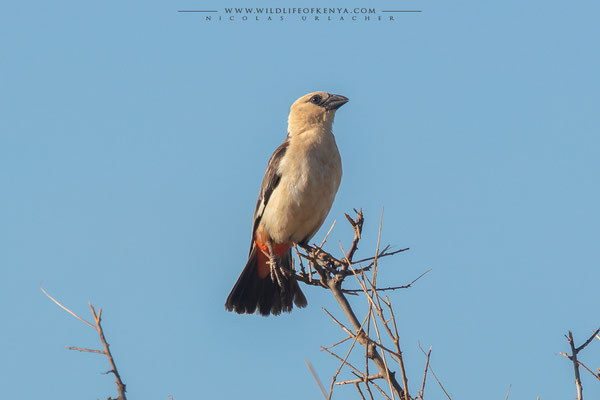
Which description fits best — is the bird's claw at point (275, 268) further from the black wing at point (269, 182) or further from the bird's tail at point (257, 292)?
the black wing at point (269, 182)

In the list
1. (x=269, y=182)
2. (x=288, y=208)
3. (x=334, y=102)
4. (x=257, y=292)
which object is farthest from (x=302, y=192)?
(x=334, y=102)

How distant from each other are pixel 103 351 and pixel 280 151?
4.44 metres

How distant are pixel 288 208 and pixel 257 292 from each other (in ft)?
3.01

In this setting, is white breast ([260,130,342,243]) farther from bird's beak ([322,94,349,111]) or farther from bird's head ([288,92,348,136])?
bird's beak ([322,94,349,111])

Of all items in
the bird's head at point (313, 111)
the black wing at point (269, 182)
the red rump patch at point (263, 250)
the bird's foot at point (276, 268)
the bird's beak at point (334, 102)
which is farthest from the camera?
the bird's beak at point (334, 102)

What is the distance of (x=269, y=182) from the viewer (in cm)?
686

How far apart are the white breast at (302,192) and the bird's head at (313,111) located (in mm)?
447

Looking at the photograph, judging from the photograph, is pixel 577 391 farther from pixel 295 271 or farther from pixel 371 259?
pixel 295 271

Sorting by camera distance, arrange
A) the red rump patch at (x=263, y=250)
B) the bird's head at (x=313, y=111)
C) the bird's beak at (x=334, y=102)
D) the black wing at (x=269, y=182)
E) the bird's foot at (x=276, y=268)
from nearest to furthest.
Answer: the bird's foot at (x=276, y=268), the black wing at (x=269, y=182), the red rump patch at (x=263, y=250), the bird's head at (x=313, y=111), the bird's beak at (x=334, y=102)

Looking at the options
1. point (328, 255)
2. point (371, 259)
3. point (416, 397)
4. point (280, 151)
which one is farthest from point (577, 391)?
point (280, 151)

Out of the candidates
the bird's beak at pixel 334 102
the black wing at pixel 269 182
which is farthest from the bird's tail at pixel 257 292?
the bird's beak at pixel 334 102

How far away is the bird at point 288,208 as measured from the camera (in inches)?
261

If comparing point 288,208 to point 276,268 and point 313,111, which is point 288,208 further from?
point 313,111

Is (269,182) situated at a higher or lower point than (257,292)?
higher
